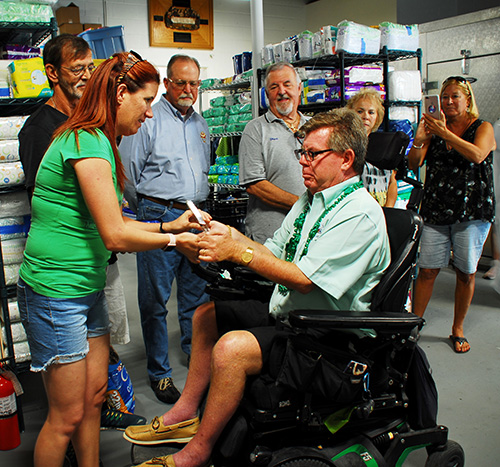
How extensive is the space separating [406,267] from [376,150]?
37.4 inches

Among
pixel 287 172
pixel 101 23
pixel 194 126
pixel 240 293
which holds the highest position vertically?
pixel 101 23

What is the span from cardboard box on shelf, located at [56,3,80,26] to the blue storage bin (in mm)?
4644

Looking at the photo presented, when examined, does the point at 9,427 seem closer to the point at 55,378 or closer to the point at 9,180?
the point at 55,378

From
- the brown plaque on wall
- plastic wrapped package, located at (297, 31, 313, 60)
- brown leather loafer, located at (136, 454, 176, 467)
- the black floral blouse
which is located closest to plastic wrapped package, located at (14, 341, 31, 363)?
brown leather loafer, located at (136, 454, 176, 467)

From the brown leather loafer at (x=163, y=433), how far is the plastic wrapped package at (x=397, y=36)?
3764 millimetres

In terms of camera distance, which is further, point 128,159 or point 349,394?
point 128,159

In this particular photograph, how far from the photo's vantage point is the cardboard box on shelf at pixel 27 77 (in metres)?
2.66

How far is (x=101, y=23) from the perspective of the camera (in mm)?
8711

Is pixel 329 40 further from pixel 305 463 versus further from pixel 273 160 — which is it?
pixel 305 463

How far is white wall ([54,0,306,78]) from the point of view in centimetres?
872

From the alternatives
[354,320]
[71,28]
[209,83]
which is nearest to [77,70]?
[354,320]

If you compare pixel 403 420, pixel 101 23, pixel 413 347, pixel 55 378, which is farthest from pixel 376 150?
pixel 101 23

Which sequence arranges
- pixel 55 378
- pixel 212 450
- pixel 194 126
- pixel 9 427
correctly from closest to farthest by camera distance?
1. pixel 55 378
2. pixel 212 450
3. pixel 9 427
4. pixel 194 126

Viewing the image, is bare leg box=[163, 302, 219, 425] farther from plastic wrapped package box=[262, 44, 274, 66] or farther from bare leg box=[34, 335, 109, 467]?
plastic wrapped package box=[262, 44, 274, 66]
